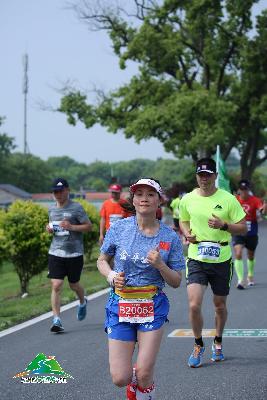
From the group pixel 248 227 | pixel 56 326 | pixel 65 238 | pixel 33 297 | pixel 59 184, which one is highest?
pixel 59 184

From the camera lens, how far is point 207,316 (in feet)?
34.2

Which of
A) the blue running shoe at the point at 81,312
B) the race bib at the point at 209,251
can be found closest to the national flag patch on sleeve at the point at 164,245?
the race bib at the point at 209,251

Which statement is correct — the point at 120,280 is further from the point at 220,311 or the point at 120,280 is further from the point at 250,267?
the point at 250,267

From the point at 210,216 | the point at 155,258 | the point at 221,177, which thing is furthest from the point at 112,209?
the point at 155,258

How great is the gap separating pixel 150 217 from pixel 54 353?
11.0 ft

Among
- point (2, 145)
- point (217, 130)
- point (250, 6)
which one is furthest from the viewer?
point (2, 145)

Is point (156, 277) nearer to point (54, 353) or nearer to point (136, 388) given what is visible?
point (136, 388)

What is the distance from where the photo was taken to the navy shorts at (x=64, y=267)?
991cm

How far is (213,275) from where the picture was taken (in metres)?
7.62

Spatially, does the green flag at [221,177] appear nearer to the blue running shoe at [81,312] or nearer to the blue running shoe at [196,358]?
the blue running shoe at [81,312]

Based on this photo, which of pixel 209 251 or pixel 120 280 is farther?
pixel 209 251

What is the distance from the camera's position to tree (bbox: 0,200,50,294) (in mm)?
14586

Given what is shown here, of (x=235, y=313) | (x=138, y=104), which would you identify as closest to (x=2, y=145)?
(x=138, y=104)

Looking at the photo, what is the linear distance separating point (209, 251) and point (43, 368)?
6.51ft
